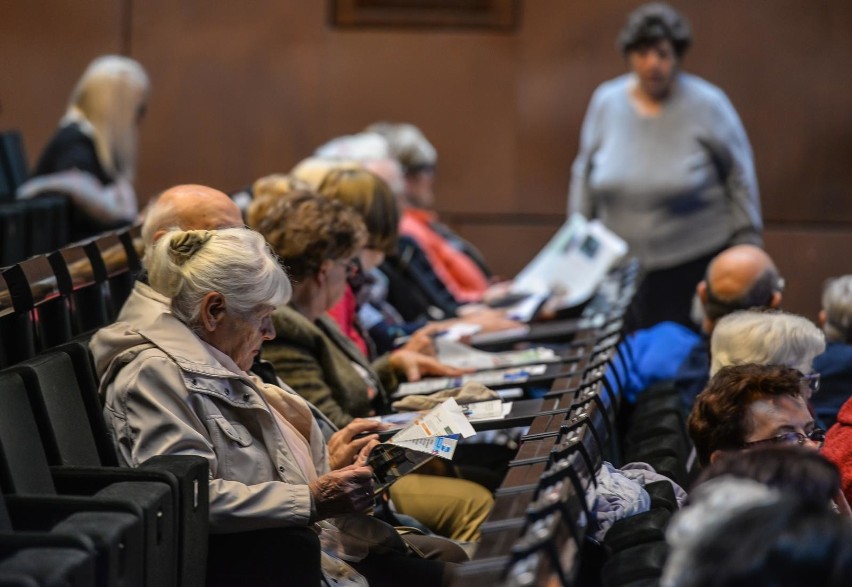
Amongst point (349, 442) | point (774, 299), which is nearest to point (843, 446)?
point (349, 442)

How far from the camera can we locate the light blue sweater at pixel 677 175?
6.18 m

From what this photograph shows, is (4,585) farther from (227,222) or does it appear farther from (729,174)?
(729,174)

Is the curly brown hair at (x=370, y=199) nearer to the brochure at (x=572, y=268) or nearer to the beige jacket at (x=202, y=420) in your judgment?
the brochure at (x=572, y=268)

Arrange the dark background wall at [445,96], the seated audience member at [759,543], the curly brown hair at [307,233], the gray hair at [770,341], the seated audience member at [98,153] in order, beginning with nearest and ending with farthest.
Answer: the seated audience member at [759,543] < the gray hair at [770,341] < the curly brown hair at [307,233] < the seated audience member at [98,153] < the dark background wall at [445,96]

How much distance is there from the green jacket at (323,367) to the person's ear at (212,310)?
0.63m

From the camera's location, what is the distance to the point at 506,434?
3.97m

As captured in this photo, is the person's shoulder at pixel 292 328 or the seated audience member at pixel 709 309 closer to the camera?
the person's shoulder at pixel 292 328

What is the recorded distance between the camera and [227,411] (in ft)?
8.73

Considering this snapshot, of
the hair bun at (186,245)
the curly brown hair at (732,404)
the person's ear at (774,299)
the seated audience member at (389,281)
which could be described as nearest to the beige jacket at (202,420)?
the hair bun at (186,245)

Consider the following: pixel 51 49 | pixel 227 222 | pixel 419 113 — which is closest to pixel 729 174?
pixel 419 113

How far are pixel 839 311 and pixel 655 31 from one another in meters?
2.47

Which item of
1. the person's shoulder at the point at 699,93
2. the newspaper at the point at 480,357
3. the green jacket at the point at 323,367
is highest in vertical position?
the person's shoulder at the point at 699,93

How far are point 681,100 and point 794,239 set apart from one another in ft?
7.13

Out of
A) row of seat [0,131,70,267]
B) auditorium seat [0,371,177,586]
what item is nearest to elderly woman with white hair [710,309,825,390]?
auditorium seat [0,371,177,586]
